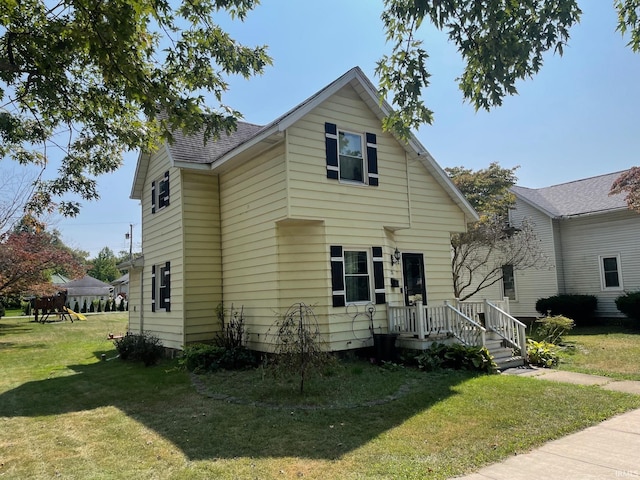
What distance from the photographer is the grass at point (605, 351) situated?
32.8ft

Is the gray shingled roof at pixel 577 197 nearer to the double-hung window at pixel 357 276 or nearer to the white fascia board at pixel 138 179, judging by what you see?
the double-hung window at pixel 357 276

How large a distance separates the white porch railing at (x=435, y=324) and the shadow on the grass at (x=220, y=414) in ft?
5.14

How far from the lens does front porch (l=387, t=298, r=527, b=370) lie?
10.5 m

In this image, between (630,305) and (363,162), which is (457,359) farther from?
(630,305)

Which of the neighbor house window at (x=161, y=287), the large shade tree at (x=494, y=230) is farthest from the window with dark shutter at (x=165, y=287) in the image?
the large shade tree at (x=494, y=230)

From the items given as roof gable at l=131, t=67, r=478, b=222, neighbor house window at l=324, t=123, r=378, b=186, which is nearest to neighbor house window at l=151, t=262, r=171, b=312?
roof gable at l=131, t=67, r=478, b=222

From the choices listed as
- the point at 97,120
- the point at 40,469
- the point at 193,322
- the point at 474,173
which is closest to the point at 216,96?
the point at 97,120

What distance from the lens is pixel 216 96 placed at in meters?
7.32

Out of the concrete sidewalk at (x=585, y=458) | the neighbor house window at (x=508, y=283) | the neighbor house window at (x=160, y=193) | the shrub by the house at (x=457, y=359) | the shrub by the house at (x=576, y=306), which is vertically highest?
the neighbor house window at (x=160, y=193)

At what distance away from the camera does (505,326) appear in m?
11.3

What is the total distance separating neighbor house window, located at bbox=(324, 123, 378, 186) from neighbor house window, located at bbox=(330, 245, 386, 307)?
71.3 inches

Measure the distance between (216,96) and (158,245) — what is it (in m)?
8.16

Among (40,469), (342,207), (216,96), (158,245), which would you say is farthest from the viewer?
(158,245)

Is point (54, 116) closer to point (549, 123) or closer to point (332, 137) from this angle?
point (332, 137)
